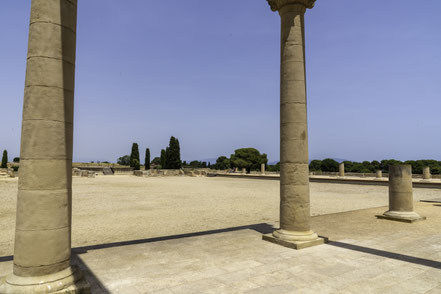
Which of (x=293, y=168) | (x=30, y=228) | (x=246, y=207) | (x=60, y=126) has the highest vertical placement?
(x=60, y=126)

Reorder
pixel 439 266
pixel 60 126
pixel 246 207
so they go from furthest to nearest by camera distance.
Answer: pixel 246 207, pixel 439 266, pixel 60 126

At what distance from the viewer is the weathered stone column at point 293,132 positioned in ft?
30.2

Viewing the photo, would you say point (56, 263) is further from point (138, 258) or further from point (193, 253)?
point (193, 253)

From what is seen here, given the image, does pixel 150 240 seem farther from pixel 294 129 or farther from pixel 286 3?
pixel 286 3

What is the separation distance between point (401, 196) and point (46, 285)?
14.4 m

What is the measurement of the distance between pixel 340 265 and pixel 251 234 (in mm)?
3861

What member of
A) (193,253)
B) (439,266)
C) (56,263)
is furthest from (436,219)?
(56,263)

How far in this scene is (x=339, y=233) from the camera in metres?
10.6

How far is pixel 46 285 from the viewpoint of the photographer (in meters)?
5.12

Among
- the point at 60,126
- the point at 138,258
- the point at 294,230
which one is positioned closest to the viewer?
the point at 60,126

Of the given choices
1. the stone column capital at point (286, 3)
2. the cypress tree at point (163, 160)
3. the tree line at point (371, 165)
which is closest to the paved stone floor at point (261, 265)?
the stone column capital at point (286, 3)

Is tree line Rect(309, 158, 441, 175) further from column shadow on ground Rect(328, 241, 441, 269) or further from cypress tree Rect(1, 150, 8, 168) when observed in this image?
cypress tree Rect(1, 150, 8, 168)

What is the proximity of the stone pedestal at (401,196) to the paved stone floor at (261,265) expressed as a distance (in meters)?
2.80

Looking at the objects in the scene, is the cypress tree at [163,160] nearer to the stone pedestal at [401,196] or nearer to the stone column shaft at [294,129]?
the stone pedestal at [401,196]
